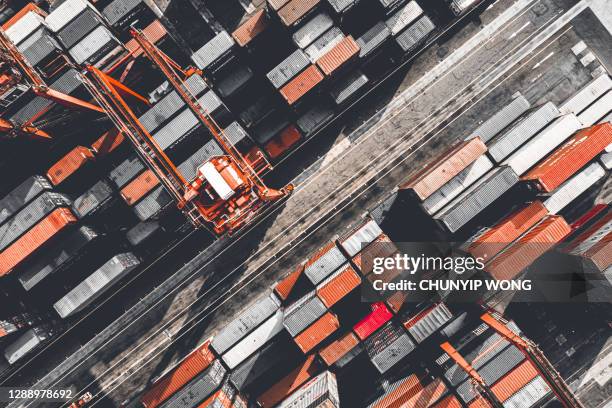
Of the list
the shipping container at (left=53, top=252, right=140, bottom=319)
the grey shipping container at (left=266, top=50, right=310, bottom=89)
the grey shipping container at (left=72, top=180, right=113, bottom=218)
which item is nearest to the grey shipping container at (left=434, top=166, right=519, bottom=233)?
the grey shipping container at (left=266, top=50, right=310, bottom=89)

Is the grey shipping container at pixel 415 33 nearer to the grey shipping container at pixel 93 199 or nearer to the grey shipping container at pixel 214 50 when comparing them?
the grey shipping container at pixel 214 50

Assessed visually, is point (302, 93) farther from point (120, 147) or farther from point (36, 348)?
point (36, 348)

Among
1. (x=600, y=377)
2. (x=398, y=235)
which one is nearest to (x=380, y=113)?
(x=398, y=235)

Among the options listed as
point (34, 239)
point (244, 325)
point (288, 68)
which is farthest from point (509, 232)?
point (34, 239)

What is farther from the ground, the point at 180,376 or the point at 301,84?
the point at 301,84

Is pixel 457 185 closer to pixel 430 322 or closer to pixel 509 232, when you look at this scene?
pixel 509 232

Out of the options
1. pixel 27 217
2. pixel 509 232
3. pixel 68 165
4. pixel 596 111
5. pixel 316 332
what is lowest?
pixel 509 232

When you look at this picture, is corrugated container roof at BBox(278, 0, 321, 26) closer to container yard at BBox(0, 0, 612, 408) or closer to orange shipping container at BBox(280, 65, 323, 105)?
container yard at BBox(0, 0, 612, 408)
